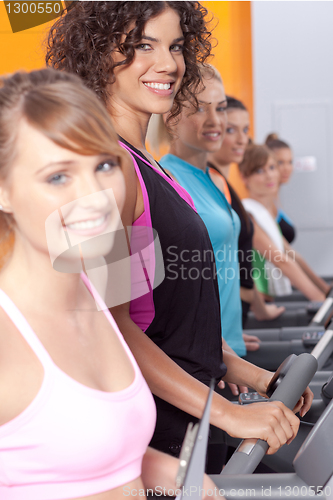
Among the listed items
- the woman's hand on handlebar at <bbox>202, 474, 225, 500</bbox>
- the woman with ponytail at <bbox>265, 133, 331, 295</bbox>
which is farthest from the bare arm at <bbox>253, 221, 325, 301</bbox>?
the woman's hand on handlebar at <bbox>202, 474, 225, 500</bbox>

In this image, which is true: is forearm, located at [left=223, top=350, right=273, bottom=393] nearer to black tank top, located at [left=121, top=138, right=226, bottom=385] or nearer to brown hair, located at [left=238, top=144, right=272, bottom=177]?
black tank top, located at [left=121, top=138, right=226, bottom=385]

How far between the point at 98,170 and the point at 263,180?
2.85 metres

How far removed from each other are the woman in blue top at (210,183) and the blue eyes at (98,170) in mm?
836

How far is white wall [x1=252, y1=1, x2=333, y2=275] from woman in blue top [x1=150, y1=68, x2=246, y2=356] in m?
3.60

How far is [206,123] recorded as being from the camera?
1649 millimetres

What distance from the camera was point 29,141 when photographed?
1.65 ft

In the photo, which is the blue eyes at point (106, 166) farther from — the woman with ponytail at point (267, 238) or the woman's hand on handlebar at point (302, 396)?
the woman with ponytail at point (267, 238)

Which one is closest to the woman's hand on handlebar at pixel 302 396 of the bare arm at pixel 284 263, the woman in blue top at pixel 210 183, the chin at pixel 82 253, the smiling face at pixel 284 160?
the woman in blue top at pixel 210 183

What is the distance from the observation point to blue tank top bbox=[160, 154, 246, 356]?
56.4 inches

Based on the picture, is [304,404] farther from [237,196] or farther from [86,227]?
[237,196]

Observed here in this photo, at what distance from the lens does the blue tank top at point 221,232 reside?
1433mm

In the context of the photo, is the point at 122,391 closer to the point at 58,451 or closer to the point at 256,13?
the point at 58,451

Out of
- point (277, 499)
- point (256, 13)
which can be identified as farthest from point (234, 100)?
point (256, 13)

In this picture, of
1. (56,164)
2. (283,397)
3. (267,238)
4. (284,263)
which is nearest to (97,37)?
(56,164)
